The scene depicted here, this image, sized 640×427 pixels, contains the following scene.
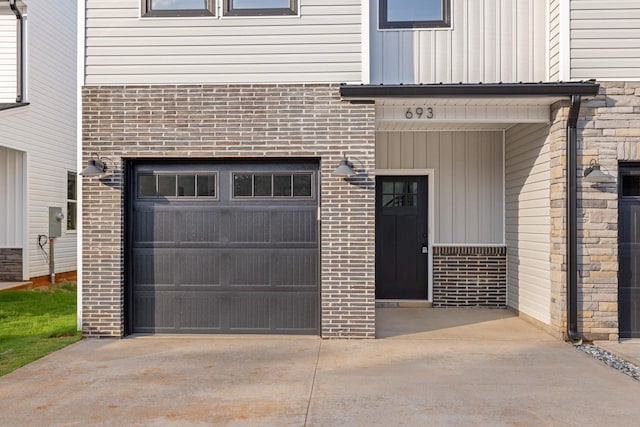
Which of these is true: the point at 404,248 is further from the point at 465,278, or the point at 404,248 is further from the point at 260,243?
the point at 260,243

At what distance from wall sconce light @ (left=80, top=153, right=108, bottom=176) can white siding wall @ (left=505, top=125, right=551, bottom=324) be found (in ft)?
19.5

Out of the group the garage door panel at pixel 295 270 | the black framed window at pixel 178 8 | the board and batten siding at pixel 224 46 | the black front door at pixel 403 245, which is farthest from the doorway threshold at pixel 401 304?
the black framed window at pixel 178 8

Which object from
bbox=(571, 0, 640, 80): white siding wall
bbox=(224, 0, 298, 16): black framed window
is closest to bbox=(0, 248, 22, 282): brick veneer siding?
bbox=(224, 0, 298, 16): black framed window

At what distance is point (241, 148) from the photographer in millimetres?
7148

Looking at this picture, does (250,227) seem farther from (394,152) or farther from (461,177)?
(461,177)

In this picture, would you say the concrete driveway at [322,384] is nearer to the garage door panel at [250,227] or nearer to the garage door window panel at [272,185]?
the garage door panel at [250,227]

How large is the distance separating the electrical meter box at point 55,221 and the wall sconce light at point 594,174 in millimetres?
11320

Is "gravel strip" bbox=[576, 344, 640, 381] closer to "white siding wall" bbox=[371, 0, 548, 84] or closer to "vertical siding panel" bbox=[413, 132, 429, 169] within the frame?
"white siding wall" bbox=[371, 0, 548, 84]

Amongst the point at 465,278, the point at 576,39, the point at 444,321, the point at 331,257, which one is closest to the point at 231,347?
the point at 331,257

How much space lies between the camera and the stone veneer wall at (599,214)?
6.92m

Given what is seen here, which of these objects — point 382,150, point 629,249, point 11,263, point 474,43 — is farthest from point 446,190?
→ point 11,263

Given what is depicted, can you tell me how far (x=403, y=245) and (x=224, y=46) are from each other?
4477mm

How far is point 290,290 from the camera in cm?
730

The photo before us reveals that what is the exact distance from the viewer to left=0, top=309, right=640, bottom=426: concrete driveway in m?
4.41
